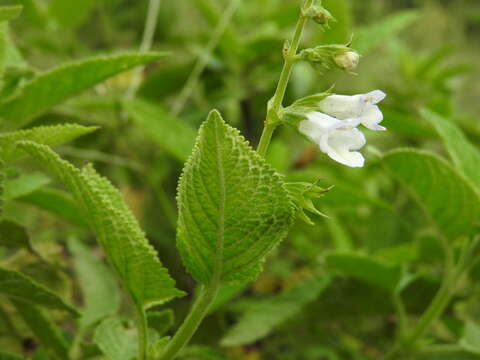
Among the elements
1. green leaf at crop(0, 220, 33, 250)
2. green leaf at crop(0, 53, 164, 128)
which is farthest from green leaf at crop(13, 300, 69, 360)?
green leaf at crop(0, 53, 164, 128)

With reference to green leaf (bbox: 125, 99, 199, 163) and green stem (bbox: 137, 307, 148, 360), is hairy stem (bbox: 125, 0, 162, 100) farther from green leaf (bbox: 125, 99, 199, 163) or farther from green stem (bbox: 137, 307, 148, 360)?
green stem (bbox: 137, 307, 148, 360)

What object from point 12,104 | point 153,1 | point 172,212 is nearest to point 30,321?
point 12,104

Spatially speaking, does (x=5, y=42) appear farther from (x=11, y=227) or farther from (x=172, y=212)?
(x=172, y=212)

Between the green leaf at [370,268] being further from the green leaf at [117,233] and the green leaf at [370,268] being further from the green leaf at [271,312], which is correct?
the green leaf at [117,233]

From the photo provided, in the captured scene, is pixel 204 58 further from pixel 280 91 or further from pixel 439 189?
pixel 280 91

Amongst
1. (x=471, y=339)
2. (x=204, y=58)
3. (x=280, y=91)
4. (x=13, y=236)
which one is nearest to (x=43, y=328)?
(x=13, y=236)

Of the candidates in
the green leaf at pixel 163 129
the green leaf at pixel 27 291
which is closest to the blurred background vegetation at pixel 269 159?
the green leaf at pixel 163 129
